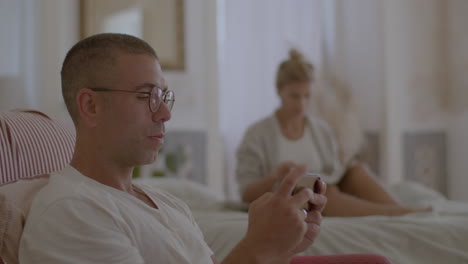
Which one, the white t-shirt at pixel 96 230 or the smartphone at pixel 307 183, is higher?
the smartphone at pixel 307 183

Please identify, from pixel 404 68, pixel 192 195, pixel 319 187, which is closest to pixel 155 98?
pixel 319 187

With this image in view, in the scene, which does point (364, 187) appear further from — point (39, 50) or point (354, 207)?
point (39, 50)

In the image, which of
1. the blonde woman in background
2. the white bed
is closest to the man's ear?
the white bed

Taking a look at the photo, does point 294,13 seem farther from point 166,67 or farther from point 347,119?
point 166,67

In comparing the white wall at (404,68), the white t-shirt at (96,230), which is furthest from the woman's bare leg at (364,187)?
the white wall at (404,68)

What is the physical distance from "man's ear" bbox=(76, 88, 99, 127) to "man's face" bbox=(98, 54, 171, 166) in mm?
19

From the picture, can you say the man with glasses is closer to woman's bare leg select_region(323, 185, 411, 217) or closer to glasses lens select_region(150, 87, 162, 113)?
glasses lens select_region(150, 87, 162, 113)

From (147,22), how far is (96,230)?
318cm

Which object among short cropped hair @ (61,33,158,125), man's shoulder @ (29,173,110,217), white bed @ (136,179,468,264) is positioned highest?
short cropped hair @ (61,33,158,125)

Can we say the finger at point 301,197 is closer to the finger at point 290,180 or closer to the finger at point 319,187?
the finger at point 290,180

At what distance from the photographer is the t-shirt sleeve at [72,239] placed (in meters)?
0.88

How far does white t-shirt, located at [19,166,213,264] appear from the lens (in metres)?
0.88

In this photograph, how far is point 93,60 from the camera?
110 centimetres

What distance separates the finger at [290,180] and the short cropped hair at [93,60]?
42cm
